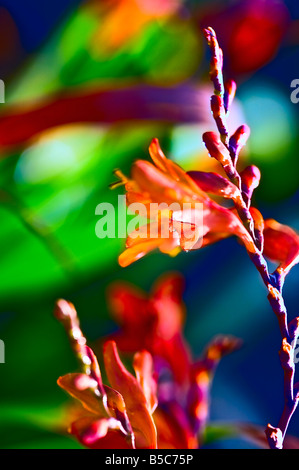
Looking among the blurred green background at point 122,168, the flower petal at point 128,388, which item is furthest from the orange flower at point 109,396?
the blurred green background at point 122,168

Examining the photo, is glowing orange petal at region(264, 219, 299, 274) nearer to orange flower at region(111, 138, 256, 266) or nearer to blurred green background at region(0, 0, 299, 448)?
orange flower at region(111, 138, 256, 266)

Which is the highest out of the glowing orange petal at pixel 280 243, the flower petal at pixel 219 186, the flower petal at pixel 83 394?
the flower petal at pixel 219 186

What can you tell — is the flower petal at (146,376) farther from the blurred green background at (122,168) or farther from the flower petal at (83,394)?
the blurred green background at (122,168)

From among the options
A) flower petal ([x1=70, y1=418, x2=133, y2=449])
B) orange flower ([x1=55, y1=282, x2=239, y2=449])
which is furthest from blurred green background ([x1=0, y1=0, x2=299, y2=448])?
flower petal ([x1=70, y1=418, x2=133, y2=449])
